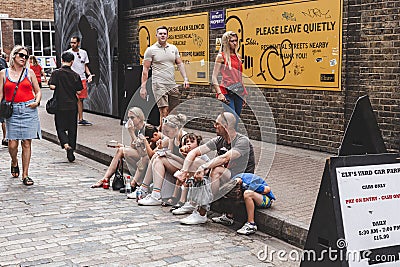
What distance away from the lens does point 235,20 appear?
10.8 meters

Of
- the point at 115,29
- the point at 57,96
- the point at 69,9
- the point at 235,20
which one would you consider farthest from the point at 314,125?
the point at 69,9

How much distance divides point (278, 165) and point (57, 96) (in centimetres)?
402

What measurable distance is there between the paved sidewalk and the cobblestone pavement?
0.17 m

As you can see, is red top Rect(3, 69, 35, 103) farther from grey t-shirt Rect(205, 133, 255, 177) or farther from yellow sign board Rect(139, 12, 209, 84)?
yellow sign board Rect(139, 12, 209, 84)

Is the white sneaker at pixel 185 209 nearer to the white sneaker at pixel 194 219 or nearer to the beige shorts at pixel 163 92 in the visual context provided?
the white sneaker at pixel 194 219

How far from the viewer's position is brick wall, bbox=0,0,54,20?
128 feet

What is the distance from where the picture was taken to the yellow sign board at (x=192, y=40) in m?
11.8

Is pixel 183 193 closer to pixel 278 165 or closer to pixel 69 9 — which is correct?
pixel 278 165

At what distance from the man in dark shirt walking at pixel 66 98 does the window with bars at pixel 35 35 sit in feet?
101

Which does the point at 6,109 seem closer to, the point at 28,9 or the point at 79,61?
the point at 79,61

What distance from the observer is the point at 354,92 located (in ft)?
28.5

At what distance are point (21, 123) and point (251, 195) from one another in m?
3.80

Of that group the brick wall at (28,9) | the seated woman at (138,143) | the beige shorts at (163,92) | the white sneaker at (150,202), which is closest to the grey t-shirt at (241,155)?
the white sneaker at (150,202)

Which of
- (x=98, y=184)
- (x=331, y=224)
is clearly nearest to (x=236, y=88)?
(x=98, y=184)
